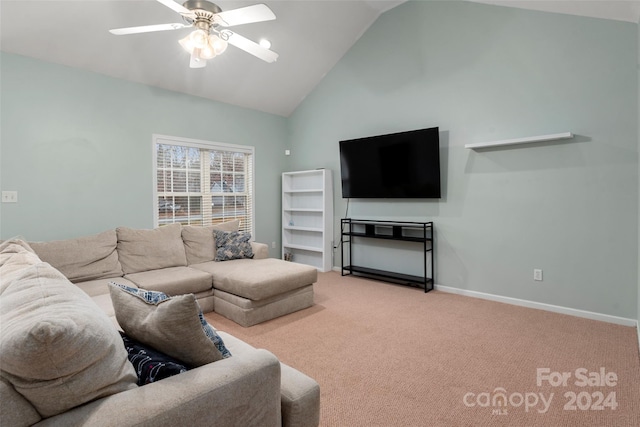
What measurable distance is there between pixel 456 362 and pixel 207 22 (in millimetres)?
3091

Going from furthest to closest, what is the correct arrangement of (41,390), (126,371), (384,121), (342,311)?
(384,121) → (342,311) → (126,371) → (41,390)

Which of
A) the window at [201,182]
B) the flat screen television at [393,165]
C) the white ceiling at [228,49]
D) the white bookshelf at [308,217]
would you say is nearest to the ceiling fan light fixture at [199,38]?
the white ceiling at [228,49]

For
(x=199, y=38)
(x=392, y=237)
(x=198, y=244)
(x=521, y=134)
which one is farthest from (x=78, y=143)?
(x=521, y=134)

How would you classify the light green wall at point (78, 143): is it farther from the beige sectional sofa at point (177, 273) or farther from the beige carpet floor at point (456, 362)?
the beige carpet floor at point (456, 362)

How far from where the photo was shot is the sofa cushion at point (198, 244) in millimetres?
4116

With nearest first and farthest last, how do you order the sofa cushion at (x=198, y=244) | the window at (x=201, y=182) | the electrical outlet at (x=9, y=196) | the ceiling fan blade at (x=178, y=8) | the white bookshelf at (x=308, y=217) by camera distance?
the ceiling fan blade at (x=178, y=8) → the electrical outlet at (x=9, y=196) → the sofa cushion at (x=198, y=244) → the window at (x=201, y=182) → the white bookshelf at (x=308, y=217)

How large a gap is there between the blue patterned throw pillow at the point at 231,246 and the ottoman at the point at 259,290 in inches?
13.1

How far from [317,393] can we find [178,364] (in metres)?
0.55

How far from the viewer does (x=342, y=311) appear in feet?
11.7

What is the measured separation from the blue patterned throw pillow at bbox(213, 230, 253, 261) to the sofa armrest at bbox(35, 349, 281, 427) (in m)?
3.02

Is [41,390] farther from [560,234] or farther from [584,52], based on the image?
[584,52]

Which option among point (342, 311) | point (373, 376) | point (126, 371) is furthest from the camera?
point (342, 311)

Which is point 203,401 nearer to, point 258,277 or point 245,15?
point 258,277

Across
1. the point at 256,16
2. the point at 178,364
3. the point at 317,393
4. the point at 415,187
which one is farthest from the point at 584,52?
the point at 178,364
